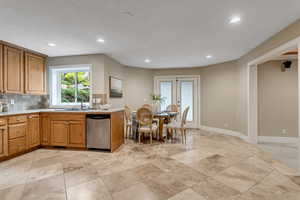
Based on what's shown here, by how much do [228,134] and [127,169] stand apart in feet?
12.8

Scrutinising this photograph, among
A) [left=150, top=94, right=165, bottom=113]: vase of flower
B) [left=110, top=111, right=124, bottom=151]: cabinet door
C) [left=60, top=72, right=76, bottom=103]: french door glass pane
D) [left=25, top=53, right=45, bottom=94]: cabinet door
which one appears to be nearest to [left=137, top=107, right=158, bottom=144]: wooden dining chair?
[left=110, top=111, right=124, bottom=151]: cabinet door

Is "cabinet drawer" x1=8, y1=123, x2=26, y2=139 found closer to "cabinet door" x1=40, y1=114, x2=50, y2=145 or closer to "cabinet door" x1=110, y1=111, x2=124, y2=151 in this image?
"cabinet door" x1=40, y1=114, x2=50, y2=145

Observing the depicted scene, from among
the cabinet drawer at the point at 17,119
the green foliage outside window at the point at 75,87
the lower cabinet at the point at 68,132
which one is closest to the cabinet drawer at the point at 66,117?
the lower cabinet at the point at 68,132

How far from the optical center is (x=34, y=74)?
156 inches

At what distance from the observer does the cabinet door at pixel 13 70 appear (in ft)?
10.9

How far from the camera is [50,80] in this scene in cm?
433

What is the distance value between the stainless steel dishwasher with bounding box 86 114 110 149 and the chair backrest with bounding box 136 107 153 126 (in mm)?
834

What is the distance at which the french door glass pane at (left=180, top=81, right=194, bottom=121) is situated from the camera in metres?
6.16

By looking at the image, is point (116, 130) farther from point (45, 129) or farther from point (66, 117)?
point (45, 129)

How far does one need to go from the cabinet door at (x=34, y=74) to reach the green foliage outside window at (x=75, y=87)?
0.51m

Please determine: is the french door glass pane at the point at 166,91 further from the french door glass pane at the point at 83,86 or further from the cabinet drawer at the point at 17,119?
the cabinet drawer at the point at 17,119

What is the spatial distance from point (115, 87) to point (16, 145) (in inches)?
106

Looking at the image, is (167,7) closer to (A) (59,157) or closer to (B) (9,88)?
(A) (59,157)

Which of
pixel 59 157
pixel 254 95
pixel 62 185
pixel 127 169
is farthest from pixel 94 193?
pixel 254 95
